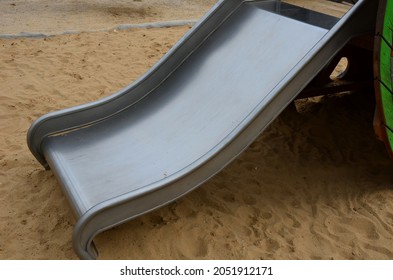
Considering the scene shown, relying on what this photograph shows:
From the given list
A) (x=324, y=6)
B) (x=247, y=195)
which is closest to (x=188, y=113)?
(x=247, y=195)

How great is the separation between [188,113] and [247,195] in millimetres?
533

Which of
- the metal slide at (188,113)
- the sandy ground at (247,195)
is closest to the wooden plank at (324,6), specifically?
the sandy ground at (247,195)

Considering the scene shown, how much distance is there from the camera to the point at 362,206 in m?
2.53

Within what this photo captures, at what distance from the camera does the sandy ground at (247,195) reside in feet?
7.36

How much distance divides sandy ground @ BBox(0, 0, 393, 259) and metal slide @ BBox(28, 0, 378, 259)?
0.73 feet

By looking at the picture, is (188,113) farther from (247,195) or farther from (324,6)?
(324,6)

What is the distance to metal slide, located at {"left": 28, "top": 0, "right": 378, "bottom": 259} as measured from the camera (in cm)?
215

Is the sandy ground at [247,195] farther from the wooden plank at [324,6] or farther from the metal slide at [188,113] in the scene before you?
the metal slide at [188,113]

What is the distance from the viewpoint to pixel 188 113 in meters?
2.60

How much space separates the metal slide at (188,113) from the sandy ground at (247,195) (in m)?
0.22

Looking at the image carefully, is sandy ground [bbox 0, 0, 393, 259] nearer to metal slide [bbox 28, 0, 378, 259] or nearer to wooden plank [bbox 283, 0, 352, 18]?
wooden plank [bbox 283, 0, 352, 18]

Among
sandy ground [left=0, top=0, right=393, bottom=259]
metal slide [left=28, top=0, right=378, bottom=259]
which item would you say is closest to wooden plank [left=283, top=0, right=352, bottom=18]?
sandy ground [left=0, top=0, right=393, bottom=259]
